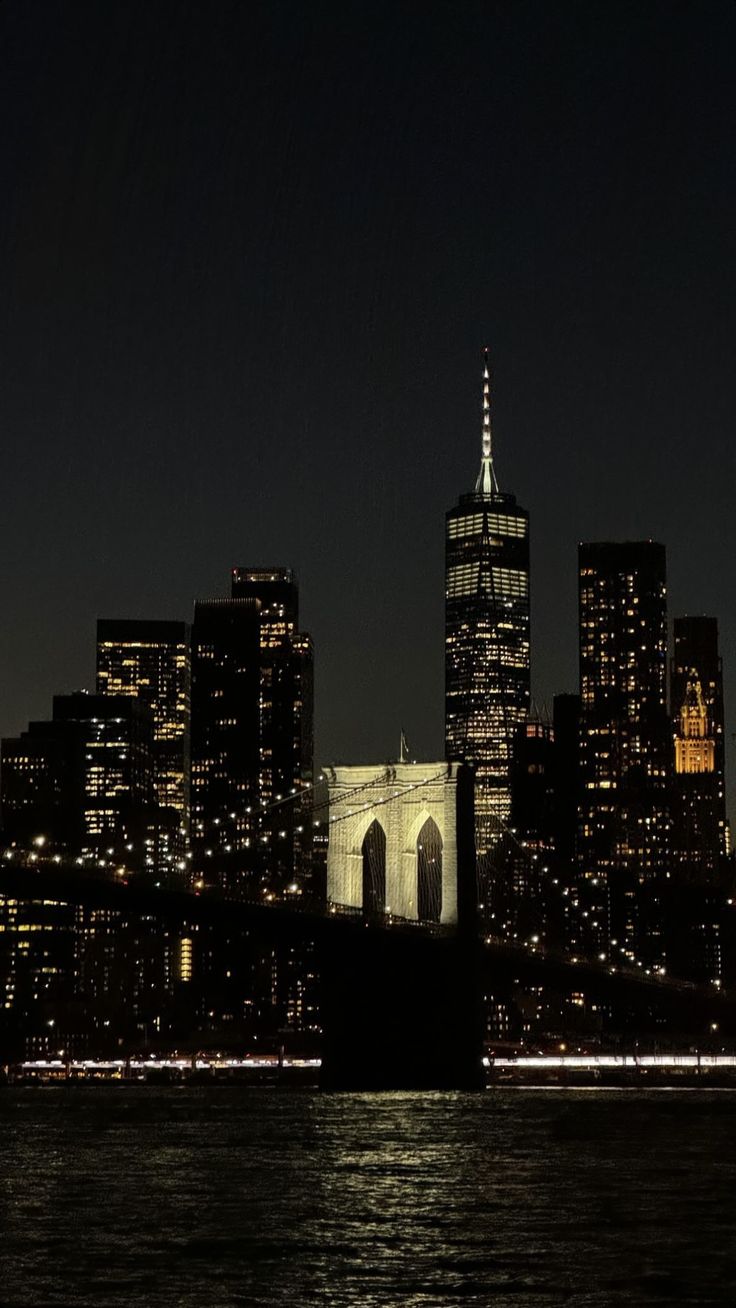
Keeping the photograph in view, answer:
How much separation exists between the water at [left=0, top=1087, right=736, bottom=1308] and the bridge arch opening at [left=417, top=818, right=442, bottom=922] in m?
20.4

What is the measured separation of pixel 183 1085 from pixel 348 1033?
32351 mm

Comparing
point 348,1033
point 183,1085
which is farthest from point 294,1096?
point 183,1085

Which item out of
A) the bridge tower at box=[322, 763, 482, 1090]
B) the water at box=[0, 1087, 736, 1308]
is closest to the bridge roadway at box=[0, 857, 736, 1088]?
the bridge tower at box=[322, 763, 482, 1090]

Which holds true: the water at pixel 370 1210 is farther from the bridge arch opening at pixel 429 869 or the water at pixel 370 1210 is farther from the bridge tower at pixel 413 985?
the bridge arch opening at pixel 429 869

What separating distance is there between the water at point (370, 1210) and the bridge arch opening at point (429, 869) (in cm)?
2043

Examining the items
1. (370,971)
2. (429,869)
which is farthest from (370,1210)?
(429,869)

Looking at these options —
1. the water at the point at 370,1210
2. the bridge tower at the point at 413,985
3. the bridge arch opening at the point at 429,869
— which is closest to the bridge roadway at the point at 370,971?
the bridge tower at the point at 413,985

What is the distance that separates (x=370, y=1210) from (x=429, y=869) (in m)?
55.5

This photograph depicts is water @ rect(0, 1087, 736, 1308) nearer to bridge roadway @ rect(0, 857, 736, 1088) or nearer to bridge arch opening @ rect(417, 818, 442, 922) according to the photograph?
bridge roadway @ rect(0, 857, 736, 1088)

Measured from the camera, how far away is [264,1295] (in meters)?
31.0

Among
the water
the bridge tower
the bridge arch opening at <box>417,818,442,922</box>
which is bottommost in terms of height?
the water

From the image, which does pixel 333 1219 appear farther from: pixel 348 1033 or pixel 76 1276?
pixel 348 1033

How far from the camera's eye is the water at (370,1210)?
32.0 meters

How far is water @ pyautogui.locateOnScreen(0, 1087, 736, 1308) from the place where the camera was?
105 ft
